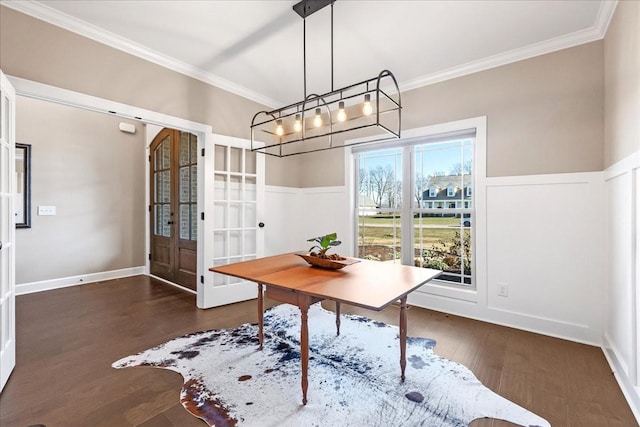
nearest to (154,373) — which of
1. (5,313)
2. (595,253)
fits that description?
(5,313)

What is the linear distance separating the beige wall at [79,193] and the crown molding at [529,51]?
4705mm

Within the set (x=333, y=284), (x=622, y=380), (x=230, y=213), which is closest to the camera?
(x=333, y=284)

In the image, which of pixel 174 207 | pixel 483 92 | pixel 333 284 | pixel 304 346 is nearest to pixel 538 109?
pixel 483 92

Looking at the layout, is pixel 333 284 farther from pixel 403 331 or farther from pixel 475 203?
pixel 475 203

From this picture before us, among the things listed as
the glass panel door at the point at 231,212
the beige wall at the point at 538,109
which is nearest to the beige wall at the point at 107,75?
the glass panel door at the point at 231,212

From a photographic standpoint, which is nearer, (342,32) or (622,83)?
(622,83)

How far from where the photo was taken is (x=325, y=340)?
8.24 feet

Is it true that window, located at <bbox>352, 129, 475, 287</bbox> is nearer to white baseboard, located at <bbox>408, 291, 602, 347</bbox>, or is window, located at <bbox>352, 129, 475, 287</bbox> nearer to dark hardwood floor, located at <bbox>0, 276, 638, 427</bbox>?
white baseboard, located at <bbox>408, 291, 602, 347</bbox>

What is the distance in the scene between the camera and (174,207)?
4445 millimetres

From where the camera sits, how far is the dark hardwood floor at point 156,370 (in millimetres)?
1629

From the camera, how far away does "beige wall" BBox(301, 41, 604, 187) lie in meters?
2.49

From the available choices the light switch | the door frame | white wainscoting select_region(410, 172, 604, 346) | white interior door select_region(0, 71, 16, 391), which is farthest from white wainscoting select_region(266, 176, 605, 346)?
the light switch

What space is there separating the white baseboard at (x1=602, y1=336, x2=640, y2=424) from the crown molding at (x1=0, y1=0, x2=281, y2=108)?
4.40 metres

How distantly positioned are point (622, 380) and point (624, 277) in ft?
2.20
